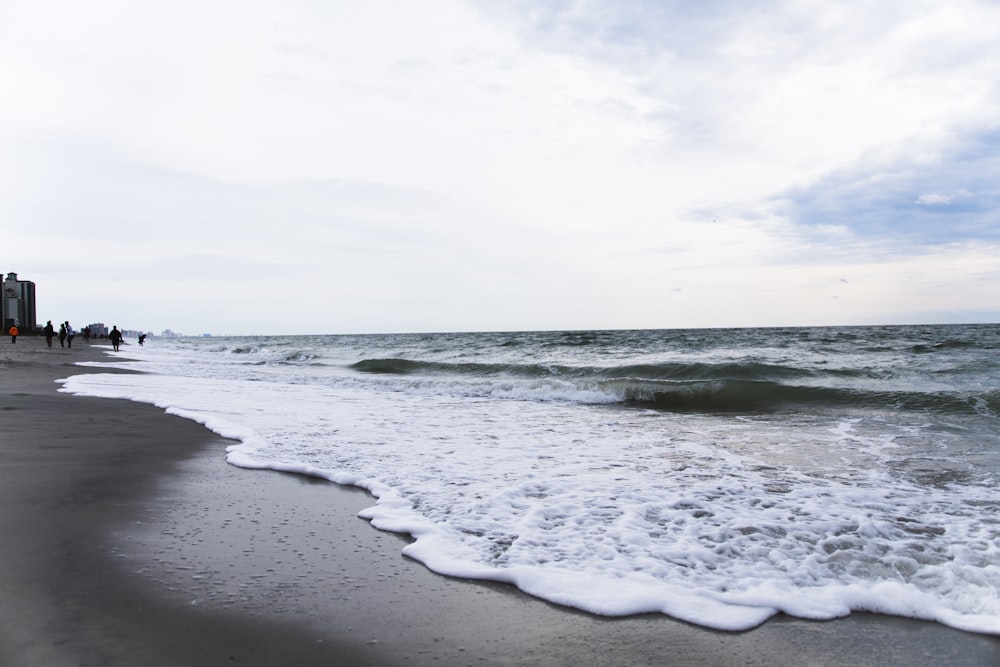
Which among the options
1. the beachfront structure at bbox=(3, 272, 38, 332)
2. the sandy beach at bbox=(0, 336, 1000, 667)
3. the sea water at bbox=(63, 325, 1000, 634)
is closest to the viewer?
the sandy beach at bbox=(0, 336, 1000, 667)

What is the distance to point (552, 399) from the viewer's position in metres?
13.8

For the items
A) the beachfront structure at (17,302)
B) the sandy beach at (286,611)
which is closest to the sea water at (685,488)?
the sandy beach at (286,611)

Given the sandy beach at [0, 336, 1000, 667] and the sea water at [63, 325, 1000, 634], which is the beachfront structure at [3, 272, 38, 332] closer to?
the sea water at [63, 325, 1000, 634]

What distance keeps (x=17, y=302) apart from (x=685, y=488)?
351 feet

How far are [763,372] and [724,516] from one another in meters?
12.5

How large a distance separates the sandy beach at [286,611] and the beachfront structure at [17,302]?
10007cm

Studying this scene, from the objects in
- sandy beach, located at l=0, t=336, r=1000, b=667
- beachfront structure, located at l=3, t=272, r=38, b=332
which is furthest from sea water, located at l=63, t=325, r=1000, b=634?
beachfront structure, located at l=3, t=272, r=38, b=332

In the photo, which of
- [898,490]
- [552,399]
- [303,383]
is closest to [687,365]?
[552,399]

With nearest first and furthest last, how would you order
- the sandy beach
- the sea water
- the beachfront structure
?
1. the sandy beach
2. the sea water
3. the beachfront structure

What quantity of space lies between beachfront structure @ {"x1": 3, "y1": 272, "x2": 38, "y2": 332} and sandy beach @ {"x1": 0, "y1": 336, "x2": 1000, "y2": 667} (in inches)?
3940

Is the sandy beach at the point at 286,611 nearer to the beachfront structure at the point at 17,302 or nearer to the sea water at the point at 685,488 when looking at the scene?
the sea water at the point at 685,488

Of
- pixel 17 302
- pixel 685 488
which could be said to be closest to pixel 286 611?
pixel 685 488

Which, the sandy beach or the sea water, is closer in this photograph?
the sandy beach

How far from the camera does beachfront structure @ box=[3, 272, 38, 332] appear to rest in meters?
85.1
